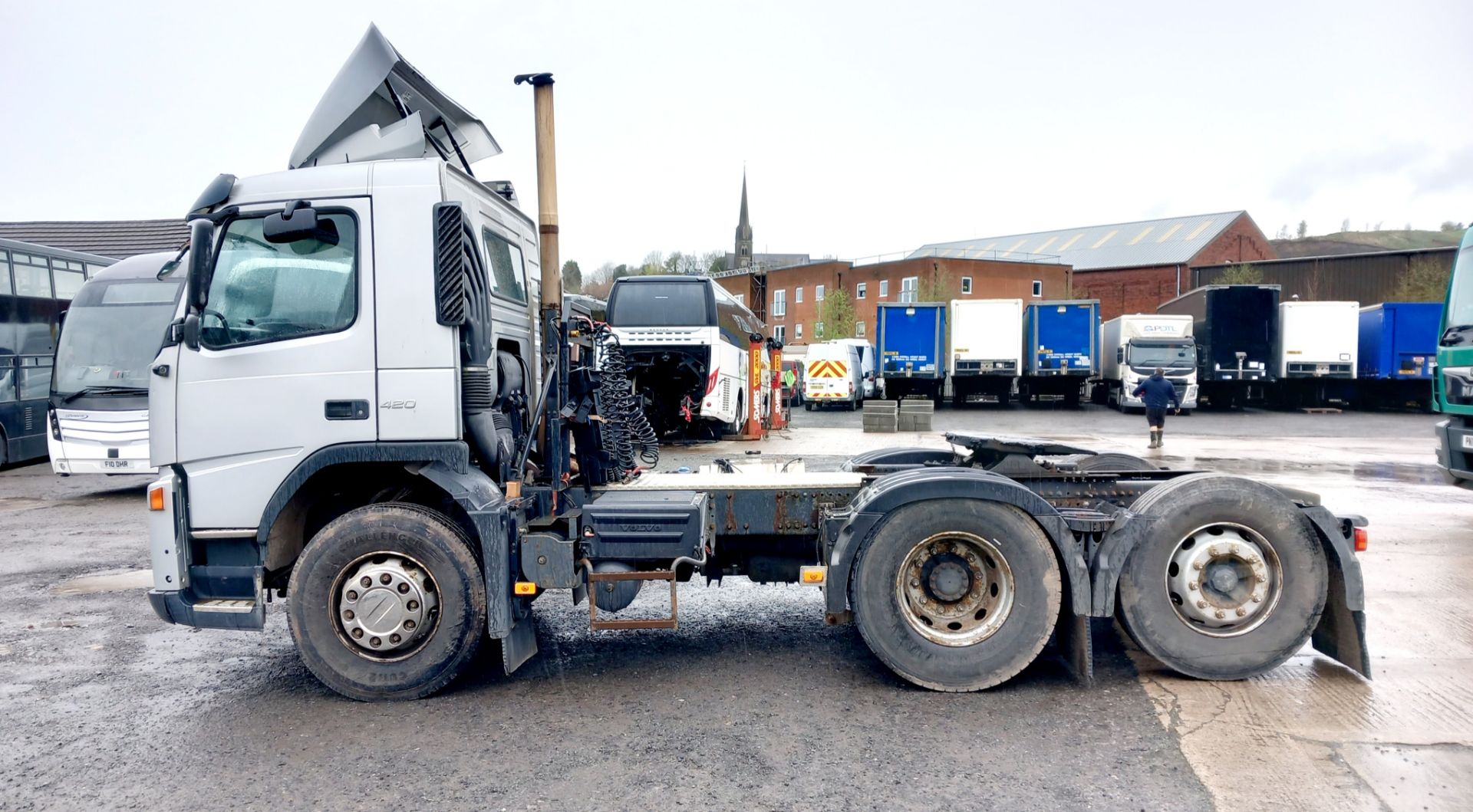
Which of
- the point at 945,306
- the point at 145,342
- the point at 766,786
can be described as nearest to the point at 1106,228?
the point at 945,306

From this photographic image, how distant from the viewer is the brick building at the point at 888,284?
62156 millimetres

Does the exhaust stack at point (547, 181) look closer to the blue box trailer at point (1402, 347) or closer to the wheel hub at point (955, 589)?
the wheel hub at point (955, 589)

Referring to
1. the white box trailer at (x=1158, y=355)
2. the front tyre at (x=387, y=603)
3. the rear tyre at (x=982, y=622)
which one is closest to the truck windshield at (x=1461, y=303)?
the rear tyre at (x=982, y=622)

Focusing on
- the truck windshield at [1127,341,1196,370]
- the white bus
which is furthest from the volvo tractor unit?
the truck windshield at [1127,341,1196,370]

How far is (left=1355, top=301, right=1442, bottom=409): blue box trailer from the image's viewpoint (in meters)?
30.7

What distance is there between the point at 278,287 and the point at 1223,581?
517cm

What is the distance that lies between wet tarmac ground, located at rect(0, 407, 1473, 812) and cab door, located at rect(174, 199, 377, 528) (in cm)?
119

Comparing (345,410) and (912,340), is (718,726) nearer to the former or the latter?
(345,410)

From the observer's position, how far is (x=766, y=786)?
3.73 m

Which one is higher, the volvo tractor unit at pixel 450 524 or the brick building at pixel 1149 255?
the brick building at pixel 1149 255

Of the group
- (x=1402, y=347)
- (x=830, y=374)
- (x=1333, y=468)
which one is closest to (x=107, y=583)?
(x=1333, y=468)

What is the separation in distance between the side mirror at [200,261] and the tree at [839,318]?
59.7m

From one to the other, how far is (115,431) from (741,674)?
38.2 feet

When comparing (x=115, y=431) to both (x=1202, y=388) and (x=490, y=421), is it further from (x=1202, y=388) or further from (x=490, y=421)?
(x=1202, y=388)
